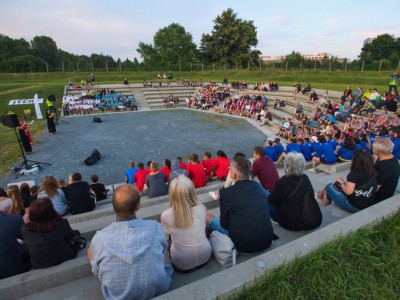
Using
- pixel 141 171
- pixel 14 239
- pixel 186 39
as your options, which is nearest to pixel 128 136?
pixel 141 171

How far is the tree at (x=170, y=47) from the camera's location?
188ft

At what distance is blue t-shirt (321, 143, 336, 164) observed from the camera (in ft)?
23.7

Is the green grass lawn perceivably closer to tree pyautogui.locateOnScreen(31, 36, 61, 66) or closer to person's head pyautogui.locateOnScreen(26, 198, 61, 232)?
person's head pyautogui.locateOnScreen(26, 198, 61, 232)

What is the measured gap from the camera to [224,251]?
268cm

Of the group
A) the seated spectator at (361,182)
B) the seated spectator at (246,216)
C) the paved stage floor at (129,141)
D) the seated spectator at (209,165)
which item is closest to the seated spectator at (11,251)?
the seated spectator at (246,216)

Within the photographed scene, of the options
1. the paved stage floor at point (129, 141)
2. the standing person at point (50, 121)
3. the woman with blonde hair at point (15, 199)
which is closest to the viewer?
the woman with blonde hair at point (15, 199)

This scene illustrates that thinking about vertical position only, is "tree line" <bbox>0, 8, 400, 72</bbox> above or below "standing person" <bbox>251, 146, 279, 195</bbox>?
above

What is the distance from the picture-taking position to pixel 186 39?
60000 millimetres

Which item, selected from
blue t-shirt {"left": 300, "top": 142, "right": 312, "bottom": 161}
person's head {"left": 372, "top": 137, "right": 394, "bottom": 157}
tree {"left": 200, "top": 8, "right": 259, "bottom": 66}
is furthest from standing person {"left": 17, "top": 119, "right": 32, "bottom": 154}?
tree {"left": 200, "top": 8, "right": 259, "bottom": 66}

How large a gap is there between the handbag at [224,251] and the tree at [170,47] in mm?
57569

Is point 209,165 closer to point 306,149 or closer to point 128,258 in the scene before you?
point 306,149

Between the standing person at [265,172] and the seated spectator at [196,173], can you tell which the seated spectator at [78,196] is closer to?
the seated spectator at [196,173]

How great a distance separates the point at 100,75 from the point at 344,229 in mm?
40379

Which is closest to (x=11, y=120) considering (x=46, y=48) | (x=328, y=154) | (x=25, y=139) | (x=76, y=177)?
(x=25, y=139)
